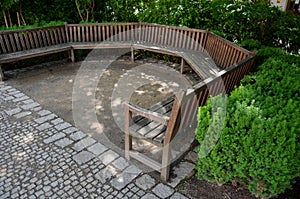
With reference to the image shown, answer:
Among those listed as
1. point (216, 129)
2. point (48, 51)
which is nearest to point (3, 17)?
point (48, 51)

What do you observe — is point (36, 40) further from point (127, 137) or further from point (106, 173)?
point (106, 173)

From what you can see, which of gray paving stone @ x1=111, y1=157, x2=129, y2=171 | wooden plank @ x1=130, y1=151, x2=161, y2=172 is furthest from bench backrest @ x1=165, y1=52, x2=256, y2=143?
gray paving stone @ x1=111, y1=157, x2=129, y2=171

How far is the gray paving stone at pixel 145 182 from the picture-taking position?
321 cm

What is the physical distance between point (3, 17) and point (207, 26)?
238 inches

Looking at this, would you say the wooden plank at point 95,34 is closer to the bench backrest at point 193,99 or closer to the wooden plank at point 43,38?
the wooden plank at point 43,38

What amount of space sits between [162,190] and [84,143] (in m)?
1.53

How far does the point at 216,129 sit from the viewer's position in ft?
8.94

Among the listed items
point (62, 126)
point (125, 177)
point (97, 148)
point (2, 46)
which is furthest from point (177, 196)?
point (2, 46)

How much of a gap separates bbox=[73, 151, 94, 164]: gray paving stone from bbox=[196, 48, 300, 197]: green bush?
1634 mm

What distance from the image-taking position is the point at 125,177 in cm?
335

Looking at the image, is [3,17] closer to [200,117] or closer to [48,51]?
[48,51]

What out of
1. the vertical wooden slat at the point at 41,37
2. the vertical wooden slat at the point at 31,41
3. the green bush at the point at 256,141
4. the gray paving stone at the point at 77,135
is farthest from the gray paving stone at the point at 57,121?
the vertical wooden slat at the point at 41,37

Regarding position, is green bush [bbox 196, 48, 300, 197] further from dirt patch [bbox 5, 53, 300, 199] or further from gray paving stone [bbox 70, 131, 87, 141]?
gray paving stone [bbox 70, 131, 87, 141]

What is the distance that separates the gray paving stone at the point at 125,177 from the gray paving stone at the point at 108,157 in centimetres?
→ 31
